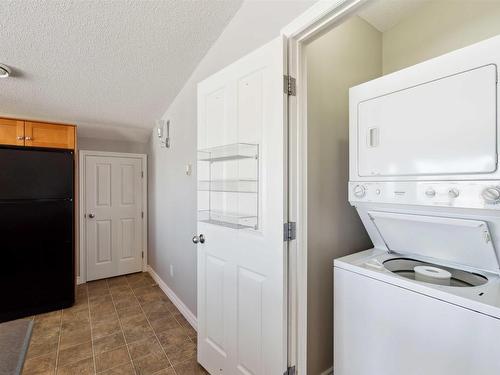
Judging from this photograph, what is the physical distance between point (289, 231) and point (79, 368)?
1875 millimetres

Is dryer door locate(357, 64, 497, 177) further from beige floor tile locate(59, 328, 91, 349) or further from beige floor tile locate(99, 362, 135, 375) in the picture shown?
beige floor tile locate(59, 328, 91, 349)

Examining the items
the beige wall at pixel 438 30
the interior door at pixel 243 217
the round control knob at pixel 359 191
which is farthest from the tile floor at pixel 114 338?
the beige wall at pixel 438 30

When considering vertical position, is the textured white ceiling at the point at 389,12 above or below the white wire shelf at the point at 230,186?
above

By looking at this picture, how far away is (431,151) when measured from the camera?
3.72ft

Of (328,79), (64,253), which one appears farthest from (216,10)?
(64,253)

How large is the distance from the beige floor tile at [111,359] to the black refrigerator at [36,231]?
1.10m

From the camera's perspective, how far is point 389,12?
180 centimetres

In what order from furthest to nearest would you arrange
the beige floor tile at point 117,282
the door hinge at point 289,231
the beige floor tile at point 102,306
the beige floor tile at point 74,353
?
1. the beige floor tile at point 117,282
2. the beige floor tile at point 102,306
3. the beige floor tile at point 74,353
4. the door hinge at point 289,231

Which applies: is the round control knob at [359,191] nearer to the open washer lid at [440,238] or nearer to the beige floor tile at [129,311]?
the open washer lid at [440,238]

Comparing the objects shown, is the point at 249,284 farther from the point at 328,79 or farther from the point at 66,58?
the point at 66,58

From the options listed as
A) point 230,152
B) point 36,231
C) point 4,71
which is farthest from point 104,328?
point 4,71

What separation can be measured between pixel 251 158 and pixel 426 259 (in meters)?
1.11

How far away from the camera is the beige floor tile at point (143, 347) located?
6.52ft

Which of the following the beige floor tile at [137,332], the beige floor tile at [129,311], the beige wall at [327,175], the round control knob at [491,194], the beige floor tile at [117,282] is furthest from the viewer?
the beige floor tile at [117,282]
